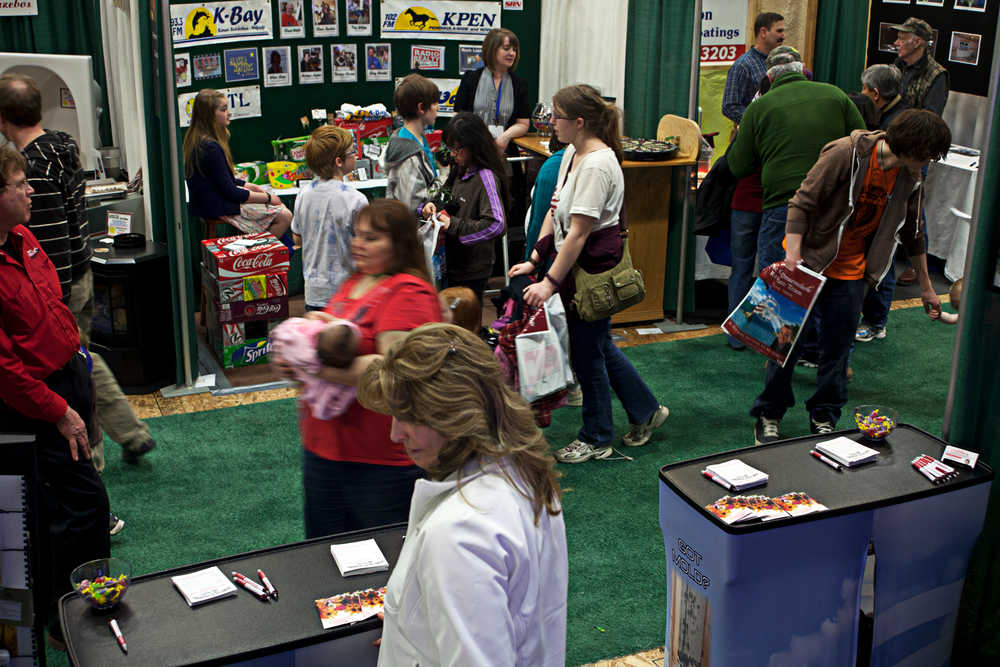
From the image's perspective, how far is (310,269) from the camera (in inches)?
192

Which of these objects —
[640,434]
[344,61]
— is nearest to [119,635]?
[640,434]

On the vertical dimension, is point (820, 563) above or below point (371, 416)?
below

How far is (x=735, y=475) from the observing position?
9.11 ft

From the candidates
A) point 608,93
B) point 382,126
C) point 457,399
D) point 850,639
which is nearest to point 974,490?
point 850,639

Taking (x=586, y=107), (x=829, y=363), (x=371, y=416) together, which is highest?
(x=586, y=107)

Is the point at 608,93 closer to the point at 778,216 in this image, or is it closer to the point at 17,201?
the point at 778,216

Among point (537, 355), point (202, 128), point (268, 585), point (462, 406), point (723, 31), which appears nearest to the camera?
point (462, 406)

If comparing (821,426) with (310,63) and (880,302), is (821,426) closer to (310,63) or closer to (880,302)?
(880,302)

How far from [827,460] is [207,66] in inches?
220

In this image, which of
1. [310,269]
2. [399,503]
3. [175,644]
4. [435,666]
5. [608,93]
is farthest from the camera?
[608,93]

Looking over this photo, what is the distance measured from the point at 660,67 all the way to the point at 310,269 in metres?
2.68

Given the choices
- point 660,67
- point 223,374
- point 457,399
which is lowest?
point 223,374

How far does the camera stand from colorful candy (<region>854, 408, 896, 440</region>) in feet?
9.91

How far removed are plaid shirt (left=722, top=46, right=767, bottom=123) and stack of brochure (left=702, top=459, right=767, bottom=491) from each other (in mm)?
4062
